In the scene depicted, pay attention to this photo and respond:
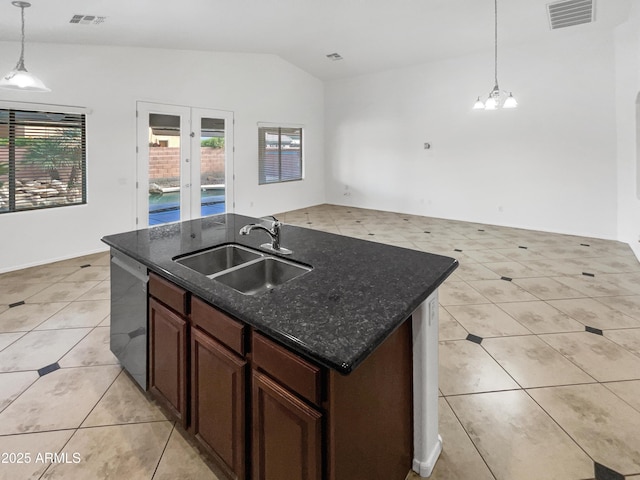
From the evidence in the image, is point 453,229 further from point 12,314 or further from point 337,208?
point 12,314

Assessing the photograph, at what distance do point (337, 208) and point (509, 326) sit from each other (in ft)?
20.8

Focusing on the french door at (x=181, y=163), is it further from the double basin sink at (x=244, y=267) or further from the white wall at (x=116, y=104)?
the double basin sink at (x=244, y=267)

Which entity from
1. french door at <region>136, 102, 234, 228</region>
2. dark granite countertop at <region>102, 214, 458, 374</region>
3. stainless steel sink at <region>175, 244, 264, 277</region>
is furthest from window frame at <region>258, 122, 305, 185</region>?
stainless steel sink at <region>175, 244, 264, 277</region>

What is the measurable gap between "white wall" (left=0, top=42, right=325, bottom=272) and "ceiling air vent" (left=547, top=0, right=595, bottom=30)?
16.9 ft

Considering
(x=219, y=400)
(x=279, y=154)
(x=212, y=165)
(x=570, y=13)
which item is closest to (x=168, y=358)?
(x=219, y=400)

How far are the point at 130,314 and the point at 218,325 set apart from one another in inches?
38.5

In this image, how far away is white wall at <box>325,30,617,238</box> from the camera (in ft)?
18.8

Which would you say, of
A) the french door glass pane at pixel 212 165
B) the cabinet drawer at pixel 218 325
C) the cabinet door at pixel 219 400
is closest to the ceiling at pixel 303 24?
the french door glass pane at pixel 212 165

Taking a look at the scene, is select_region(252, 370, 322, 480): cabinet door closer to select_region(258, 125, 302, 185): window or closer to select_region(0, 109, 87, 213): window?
select_region(0, 109, 87, 213): window

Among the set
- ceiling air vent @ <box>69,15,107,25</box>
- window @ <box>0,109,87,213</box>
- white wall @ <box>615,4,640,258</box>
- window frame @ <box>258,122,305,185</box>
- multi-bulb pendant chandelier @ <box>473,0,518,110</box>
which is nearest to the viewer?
ceiling air vent @ <box>69,15,107,25</box>

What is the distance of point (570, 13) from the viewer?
4844 mm

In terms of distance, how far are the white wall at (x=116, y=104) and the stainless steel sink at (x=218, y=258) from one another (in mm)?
3996

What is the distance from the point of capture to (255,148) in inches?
296

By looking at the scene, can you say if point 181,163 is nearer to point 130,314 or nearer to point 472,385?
point 130,314
